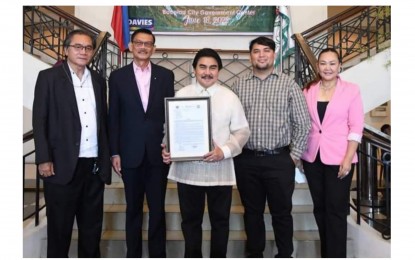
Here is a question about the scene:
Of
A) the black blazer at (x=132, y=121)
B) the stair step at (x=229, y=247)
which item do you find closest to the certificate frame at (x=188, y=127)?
the black blazer at (x=132, y=121)

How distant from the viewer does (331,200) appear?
240cm

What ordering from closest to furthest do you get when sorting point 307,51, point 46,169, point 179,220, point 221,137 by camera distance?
point 46,169 → point 221,137 → point 179,220 → point 307,51

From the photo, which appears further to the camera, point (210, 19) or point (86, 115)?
point (210, 19)

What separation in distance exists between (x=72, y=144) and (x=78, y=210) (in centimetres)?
50

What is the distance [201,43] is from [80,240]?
441 cm

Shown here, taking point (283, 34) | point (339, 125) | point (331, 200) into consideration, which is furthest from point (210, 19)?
point (331, 200)

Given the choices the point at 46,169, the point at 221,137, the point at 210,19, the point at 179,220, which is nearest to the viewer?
the point at 46,169

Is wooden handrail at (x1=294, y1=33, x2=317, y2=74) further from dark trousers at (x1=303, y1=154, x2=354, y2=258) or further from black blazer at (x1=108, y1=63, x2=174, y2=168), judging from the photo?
black blazer at (x1=108, y1=63, x2=174, y2=168)

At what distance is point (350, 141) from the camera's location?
2350mm

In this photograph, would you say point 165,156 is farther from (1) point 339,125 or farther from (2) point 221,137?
(1) point 339,125

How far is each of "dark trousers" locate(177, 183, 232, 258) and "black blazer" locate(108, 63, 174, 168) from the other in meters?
0.33

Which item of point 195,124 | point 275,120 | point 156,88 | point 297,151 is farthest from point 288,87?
point 156,88

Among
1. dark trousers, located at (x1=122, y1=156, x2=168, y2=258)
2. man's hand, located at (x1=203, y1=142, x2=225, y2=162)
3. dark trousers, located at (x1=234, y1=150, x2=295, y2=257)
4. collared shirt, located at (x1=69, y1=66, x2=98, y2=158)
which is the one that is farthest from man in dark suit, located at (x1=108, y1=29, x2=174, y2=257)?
dark trousers, located at (x1=234, y1=150, x2=295, y2=257)

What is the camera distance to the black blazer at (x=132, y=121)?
2387 millimetres
